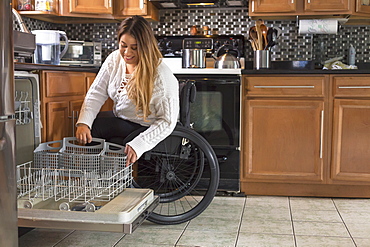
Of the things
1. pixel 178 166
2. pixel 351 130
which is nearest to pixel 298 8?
pixel 351 130

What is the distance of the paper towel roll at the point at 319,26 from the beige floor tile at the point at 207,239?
1996mm

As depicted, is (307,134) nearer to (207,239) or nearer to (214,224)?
(214,224)

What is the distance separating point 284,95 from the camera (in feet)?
10.8

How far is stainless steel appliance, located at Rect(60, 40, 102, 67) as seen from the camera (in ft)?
12.5

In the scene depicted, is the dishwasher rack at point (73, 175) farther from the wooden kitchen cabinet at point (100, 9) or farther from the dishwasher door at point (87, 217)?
the wooden kitchen cabinet at point (100, 9)

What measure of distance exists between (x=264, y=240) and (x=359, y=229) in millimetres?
554

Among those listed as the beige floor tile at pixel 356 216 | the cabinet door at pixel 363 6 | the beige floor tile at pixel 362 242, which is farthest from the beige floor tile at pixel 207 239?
the cabinet door at pixel 363 6

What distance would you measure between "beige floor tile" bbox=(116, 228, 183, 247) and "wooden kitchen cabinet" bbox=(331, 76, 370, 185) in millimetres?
1333

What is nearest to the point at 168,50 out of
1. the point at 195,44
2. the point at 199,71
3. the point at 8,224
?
the point at 195,44

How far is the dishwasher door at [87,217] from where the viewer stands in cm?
176

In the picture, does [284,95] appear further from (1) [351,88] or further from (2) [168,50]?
(2) [168,50]

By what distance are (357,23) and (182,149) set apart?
2.11 metres

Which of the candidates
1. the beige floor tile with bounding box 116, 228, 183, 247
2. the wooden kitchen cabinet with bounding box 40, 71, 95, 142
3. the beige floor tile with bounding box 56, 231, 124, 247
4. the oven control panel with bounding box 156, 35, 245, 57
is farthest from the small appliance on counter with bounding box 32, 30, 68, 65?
the beige floor tile with bounding box 116, 228, 183, 247

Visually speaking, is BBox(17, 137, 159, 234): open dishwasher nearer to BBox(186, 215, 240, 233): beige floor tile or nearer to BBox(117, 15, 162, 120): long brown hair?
BBox(117, 15, 162, 120): long brown hair
